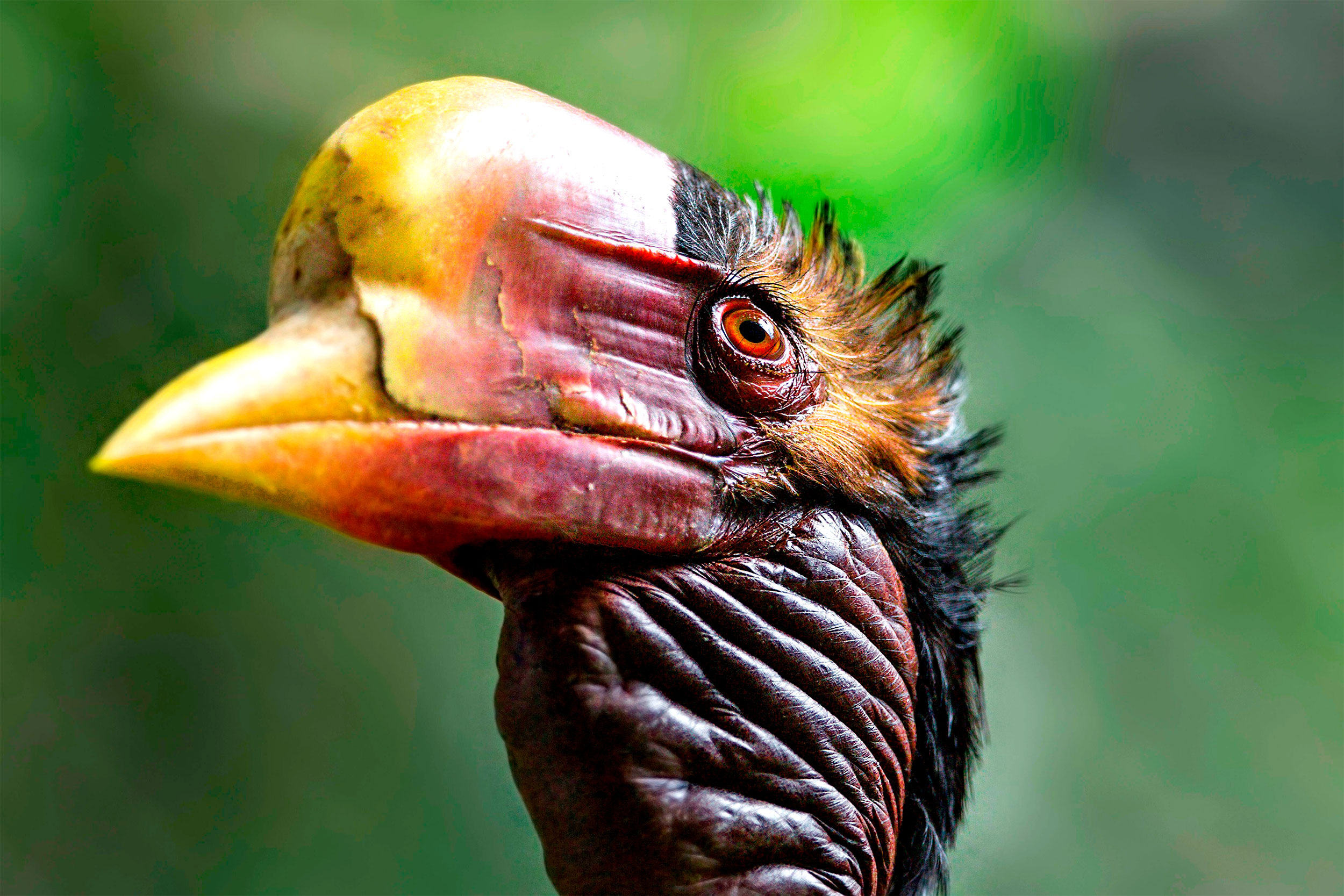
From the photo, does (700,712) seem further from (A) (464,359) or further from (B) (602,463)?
(A) (464,359)

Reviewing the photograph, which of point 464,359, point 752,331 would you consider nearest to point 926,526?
point 752,331

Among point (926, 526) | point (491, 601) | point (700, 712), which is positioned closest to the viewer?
point (700, 712)

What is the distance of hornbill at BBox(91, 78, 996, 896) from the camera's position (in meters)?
0.79

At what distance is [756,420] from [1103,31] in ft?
8.52

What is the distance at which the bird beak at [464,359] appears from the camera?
76cm

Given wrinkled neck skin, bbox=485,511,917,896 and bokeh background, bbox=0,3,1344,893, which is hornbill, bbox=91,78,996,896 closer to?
wrinkled neck skin, bbox=485,511,917,896

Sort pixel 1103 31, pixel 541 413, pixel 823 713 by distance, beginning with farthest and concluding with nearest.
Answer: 1. pixel 1103 31
2. pixel 823 713
3. pixel 541 413

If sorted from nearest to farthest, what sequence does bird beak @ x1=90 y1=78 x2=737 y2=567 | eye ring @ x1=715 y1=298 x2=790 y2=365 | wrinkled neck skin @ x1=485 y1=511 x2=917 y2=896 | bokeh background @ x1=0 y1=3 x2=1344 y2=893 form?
bird beak @ x1=90 y1=78 x2=737 y2=567 < wrinkled neck skin @ x1=485 y1=511 x2=917 y2=896 < eye ring @ x1=715 y1=298 x2=790 y2=365 < bokeh background @ x1=0 y1=3 x2=1344 y2=893

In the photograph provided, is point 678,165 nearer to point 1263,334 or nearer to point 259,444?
point 259,444

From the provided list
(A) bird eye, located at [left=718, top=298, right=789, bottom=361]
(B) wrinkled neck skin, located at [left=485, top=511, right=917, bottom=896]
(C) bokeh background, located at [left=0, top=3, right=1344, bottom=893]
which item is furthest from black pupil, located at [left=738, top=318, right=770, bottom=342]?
(C) bokeh background, located at [left=0, top=3, right=1344, bottom=893]

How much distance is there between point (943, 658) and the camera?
1174mm

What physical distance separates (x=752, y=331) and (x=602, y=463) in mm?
238

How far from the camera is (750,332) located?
3.34ft

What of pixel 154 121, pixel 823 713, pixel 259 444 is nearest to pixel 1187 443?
pixel 823 713
